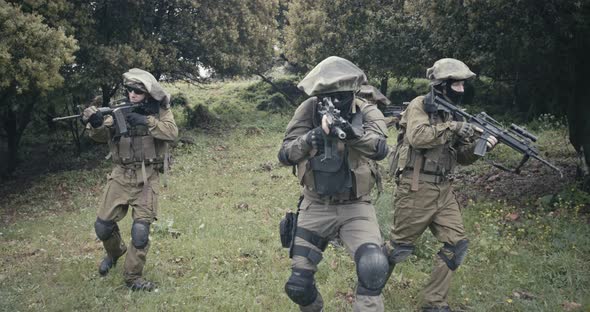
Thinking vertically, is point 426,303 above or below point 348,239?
below

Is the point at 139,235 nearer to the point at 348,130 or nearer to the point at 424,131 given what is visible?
the point at 348,130

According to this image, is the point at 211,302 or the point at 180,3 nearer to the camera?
the point at 211,302

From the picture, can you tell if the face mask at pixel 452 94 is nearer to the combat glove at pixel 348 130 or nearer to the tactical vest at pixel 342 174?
the tactical vest at pixel 342 174

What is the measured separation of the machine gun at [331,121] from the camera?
13.1ft

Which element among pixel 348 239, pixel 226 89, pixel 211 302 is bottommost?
pixel 226 89

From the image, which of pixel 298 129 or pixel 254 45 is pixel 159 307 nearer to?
pixel 298 129

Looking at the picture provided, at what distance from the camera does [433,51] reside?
53.6 feet

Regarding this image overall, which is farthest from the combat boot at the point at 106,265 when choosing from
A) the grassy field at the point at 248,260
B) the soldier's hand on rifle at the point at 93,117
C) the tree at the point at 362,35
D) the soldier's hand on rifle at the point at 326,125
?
the tree at the point at 362,35

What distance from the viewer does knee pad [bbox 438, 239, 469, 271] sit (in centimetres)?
502

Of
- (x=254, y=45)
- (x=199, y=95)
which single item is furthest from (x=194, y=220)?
(x=199, y=95)

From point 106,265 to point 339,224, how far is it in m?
3.31

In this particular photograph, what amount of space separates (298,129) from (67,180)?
1086 centimetres

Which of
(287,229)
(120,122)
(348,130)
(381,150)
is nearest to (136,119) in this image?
(120,122)

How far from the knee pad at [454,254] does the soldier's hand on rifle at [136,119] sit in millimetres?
3520
